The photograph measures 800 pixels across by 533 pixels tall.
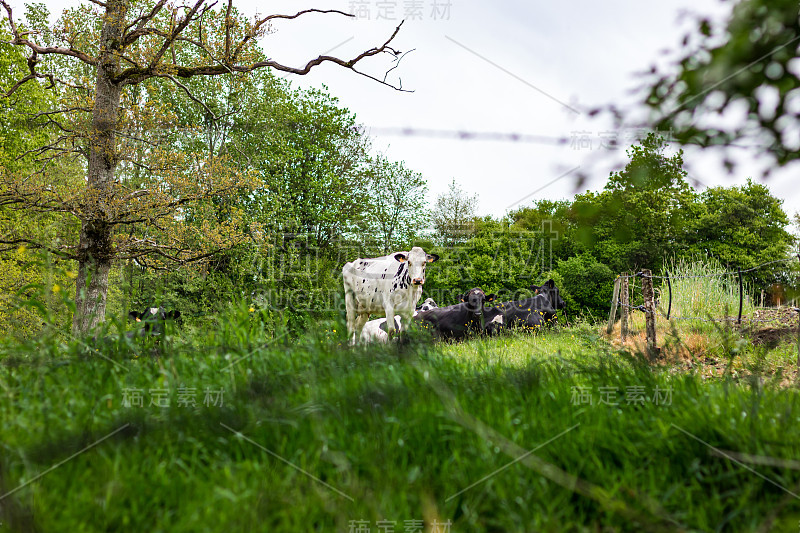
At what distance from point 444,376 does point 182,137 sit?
23.3 metres

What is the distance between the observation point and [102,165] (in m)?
12.0

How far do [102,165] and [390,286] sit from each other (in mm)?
8049

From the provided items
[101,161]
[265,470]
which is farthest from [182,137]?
[265,470]

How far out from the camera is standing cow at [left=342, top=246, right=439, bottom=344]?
993 centimetres

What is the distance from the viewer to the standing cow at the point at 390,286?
391 inches

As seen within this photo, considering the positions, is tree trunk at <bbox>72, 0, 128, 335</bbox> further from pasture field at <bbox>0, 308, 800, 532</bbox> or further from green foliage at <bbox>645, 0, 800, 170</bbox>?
green foliage at <bbox>645, 0, 800, 170</bbox>

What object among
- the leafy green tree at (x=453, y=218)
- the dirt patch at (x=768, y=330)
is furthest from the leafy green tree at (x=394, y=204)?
the dirt patch at (x=768, y=330)

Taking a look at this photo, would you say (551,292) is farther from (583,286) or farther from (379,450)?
(379,450)

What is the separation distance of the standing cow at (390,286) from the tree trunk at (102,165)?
611 centimetres

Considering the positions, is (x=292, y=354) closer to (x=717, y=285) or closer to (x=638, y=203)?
(x=638, y=203)

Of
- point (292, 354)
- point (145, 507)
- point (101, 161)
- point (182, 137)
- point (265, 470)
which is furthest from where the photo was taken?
point (182, 137)

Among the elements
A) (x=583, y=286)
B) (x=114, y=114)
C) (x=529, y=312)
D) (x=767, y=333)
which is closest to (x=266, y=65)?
(x=114, y=114)

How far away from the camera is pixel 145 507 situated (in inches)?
87.2

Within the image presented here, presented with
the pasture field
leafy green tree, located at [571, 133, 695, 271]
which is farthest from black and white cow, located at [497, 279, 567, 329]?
leafy green tree, located at [571, 133, 695, 271]
